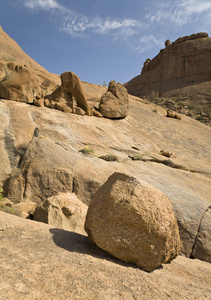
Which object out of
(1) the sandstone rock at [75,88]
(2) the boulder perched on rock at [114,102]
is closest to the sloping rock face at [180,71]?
(2) the boulder perched on rock at [114,102]

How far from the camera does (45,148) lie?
8.24 metres

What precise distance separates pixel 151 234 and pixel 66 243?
5.22 ft

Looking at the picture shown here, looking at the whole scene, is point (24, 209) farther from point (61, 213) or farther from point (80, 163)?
point (80, 163)

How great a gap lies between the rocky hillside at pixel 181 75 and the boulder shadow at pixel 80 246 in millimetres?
38909

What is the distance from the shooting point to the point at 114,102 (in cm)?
1539

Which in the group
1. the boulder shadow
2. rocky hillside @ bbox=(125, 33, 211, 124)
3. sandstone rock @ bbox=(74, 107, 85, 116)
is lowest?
the boulder shadow

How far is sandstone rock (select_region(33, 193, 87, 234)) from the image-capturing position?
5.30 meters

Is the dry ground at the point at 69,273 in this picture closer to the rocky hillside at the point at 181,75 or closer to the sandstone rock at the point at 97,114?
the sandstone rock at the point at 97,114

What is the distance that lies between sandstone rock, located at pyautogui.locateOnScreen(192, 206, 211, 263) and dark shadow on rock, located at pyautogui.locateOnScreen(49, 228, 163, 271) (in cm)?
298

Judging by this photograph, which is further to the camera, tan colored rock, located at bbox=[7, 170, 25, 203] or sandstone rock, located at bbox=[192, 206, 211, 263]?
tan colored rock, located at bbox=[7, 170, 25, 203]

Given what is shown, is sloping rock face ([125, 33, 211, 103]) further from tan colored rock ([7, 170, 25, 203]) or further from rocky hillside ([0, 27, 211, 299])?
tan colored rock ([7, 170, 25, 203])

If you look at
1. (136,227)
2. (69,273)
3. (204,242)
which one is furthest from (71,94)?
(69,273)

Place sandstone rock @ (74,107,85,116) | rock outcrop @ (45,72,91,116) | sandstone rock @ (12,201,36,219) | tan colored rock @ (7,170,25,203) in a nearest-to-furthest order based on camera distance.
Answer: sandstone rock @ (12,201,36,219)
tan colored rock @ (7,170,25,203)
sandstone rock @ (74,107,85,116)
rock outcrop @ (45,72,91,116)

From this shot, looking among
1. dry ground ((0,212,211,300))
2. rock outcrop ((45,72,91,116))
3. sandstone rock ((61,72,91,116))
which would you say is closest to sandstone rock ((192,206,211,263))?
dry ground ((0,212,211,300))
